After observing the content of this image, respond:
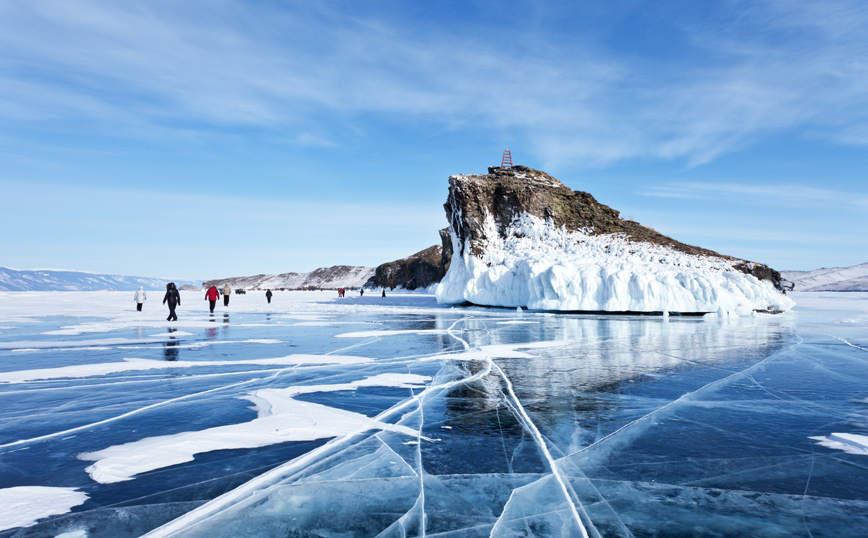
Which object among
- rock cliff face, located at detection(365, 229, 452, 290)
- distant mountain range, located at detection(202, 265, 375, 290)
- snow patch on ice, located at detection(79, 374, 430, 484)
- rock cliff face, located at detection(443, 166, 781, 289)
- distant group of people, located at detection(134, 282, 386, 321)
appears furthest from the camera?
distant mountain range, located at detection(202, 265, 375, 290)

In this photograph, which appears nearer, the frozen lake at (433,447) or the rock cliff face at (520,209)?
the frozen lake at (433,447)

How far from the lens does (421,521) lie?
2.88m

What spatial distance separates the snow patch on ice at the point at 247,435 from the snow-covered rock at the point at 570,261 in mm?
20294

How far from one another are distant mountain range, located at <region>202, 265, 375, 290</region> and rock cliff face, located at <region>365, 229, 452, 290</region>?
31.8 metres

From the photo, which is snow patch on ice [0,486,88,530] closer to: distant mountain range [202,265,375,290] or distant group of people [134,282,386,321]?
distant group of people [134,282,386,321]

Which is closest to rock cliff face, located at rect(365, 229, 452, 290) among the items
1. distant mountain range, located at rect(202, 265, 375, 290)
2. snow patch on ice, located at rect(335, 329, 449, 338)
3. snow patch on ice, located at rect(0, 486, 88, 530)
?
distant mountain range, located at rect(202, 265, 375, 290)

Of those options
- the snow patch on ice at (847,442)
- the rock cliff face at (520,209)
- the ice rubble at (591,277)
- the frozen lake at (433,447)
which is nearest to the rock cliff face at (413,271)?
the rock cliff face at (520,209)

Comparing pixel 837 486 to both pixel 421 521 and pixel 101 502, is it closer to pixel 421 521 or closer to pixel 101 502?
pixel 421 521

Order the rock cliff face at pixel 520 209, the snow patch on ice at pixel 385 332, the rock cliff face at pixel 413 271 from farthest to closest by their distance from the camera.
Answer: the rock cliff face at pixel 413 271, the rock cliff face at pixel 520 209, the snow patch on ice at pixel 385 332

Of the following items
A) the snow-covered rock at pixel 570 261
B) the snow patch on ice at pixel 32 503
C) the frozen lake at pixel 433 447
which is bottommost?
the snow patch on ice at pixel 32 503

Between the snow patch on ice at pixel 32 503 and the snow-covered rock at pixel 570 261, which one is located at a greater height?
the snow-covered rock at pixel 570 261

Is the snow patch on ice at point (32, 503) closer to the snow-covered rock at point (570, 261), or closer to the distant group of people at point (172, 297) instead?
the distant group of people at point (172, 297)

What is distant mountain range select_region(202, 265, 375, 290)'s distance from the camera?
133 m

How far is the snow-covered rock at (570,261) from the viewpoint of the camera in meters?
22.8
